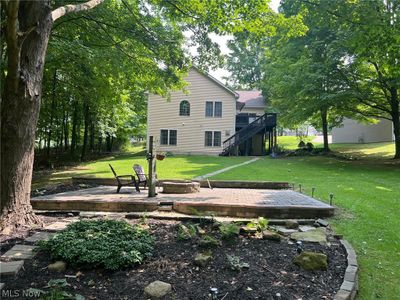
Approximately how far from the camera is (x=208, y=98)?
29.4 metres

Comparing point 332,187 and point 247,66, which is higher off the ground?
point 247,66

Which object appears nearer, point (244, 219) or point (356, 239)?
point (356, 239)

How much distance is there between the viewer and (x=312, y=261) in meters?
4.21

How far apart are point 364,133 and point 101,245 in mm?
36929

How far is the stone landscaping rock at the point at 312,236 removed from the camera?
5.18 metres

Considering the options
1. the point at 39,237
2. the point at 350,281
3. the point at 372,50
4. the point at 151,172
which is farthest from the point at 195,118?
the point at 350,281

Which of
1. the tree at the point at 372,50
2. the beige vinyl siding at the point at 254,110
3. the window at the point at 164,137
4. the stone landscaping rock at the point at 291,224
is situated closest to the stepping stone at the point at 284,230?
the stone landscaping rock at the point at 291,224

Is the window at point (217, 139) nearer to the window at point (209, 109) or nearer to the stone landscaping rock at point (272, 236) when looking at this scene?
the window at point (209, 109)

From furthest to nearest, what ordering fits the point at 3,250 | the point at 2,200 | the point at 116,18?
Result: the point at 116,18
the point at 2,200
the point at 3,250

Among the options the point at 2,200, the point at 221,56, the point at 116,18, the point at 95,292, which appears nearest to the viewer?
the point at 95,292

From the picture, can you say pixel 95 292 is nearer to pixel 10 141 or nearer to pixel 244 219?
pixel 10 141

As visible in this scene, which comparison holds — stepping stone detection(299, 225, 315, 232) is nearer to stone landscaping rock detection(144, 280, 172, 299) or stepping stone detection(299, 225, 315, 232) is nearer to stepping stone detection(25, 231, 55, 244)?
stone landscaping rock detection(144, 280, 172, 299)

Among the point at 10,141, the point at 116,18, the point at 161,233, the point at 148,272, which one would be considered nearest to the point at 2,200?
the point at 10,141

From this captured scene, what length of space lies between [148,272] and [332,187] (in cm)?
878
